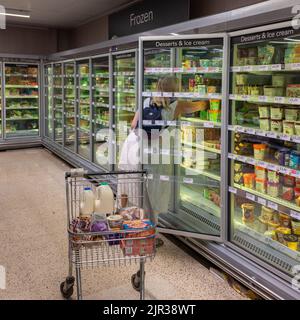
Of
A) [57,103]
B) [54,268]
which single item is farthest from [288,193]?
[57,103]

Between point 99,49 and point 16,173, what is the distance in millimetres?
2719

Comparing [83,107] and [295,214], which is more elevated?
[83,107]

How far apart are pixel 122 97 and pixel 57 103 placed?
3.62 m

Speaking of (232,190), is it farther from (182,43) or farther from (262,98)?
(182,43)

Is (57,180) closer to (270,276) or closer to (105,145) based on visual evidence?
(105,145)

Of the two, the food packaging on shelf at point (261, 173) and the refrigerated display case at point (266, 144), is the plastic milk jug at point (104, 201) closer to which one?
the refrigerated display case at point (266, 144)

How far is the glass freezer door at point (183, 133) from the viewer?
3.60 m

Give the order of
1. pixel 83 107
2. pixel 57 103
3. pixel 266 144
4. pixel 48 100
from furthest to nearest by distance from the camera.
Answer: pixel 48 100
pixel 57 103
pixel 83 107
pixel 266 144

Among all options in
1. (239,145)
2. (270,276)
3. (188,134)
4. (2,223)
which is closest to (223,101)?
(239,145)

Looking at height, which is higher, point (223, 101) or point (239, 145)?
Result: point (223, 101)

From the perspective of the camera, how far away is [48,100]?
953cm

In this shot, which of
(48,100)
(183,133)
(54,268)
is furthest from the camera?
(48,100)

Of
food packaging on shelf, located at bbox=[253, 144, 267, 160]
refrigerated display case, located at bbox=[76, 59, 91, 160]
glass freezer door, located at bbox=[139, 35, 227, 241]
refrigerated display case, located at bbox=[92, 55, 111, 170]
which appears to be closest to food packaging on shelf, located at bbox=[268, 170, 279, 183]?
food packaging on shelf, located at bbox=[253, 144, 267, 160]

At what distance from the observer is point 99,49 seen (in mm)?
5684
